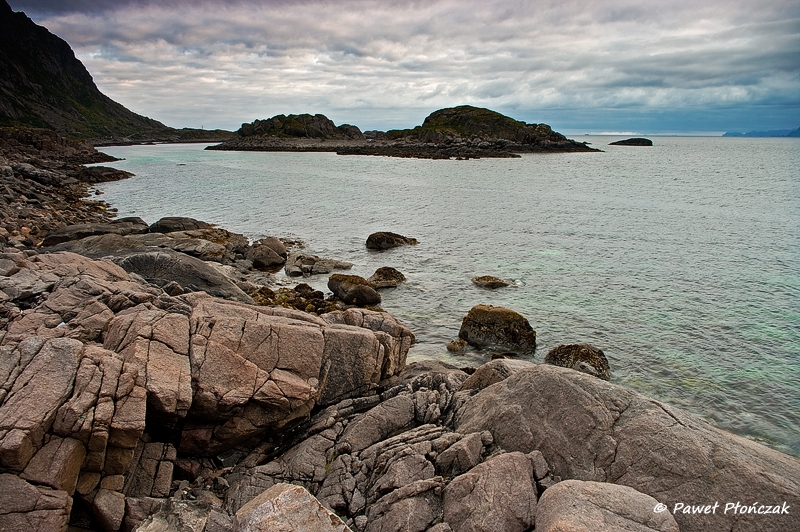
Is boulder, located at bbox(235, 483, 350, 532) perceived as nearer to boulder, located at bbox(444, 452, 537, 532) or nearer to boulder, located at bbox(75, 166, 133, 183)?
boulder, located at bbox(444, 452, 537, 532)

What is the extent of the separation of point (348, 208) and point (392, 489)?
55.6 metres

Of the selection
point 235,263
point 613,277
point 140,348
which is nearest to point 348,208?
point 235,263

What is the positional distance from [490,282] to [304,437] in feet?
66.7

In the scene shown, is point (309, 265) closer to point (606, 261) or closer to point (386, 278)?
point (386, 278)

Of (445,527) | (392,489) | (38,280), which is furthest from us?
(38,280)

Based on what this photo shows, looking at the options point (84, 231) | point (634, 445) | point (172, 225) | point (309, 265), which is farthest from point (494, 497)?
point (172, 225)

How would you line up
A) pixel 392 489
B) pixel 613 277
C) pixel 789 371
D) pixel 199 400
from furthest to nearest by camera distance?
pixel 613 277, pixel 789 371, pixel 199 400, pixel 392 489

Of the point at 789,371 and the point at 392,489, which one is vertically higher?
the point at 392,489

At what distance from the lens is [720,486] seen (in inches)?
377

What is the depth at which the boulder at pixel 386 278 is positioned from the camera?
3103 centimetres

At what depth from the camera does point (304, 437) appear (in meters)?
13.0

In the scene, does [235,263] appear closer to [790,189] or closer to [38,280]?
[38,280]

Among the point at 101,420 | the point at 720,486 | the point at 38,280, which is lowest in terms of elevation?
the point at 720,486

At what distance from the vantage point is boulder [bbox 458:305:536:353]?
2239cm
